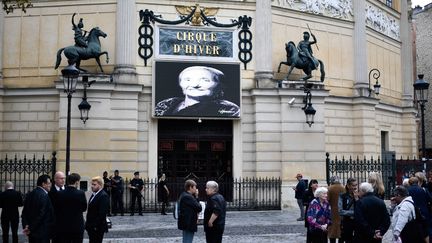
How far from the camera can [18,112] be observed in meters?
27.8

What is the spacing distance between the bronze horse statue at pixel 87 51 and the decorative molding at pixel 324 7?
9.22m

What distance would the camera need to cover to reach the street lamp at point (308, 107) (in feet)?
88.7

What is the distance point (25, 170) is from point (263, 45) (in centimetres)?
1256

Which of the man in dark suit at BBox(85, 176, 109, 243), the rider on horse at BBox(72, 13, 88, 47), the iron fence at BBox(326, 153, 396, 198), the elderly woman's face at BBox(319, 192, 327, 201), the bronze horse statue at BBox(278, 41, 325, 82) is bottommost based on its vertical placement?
the man in dark suit at BBox(85, 176, 109, 243)

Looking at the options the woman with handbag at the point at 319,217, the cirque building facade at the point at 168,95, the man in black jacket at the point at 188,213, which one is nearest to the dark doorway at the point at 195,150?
the cirque building facade at the point at 168,95

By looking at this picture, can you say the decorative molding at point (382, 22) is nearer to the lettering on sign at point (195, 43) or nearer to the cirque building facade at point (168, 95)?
the cirque building facade at point (168, 95)

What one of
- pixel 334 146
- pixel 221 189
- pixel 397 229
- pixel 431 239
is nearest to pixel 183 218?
pixel 397 229

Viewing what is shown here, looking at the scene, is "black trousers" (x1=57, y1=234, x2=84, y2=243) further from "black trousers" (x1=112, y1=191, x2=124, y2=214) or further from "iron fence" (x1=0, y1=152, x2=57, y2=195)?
"iron fence" (x1=0, y1=152, x2=57, y2=195)

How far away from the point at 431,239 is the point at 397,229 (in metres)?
3.25

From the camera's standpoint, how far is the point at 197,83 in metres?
27.2

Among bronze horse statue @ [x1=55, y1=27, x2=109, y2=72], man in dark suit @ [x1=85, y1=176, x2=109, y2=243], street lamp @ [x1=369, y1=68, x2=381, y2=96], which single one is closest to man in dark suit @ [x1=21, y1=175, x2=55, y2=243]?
man in dark suit @ [x1=85, y1=176, x2=109, y2=243]

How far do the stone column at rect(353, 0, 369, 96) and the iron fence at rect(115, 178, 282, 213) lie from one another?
9.10 meters

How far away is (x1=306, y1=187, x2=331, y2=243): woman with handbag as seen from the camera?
37.3 ft

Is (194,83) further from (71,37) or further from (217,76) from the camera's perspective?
(71,37)
